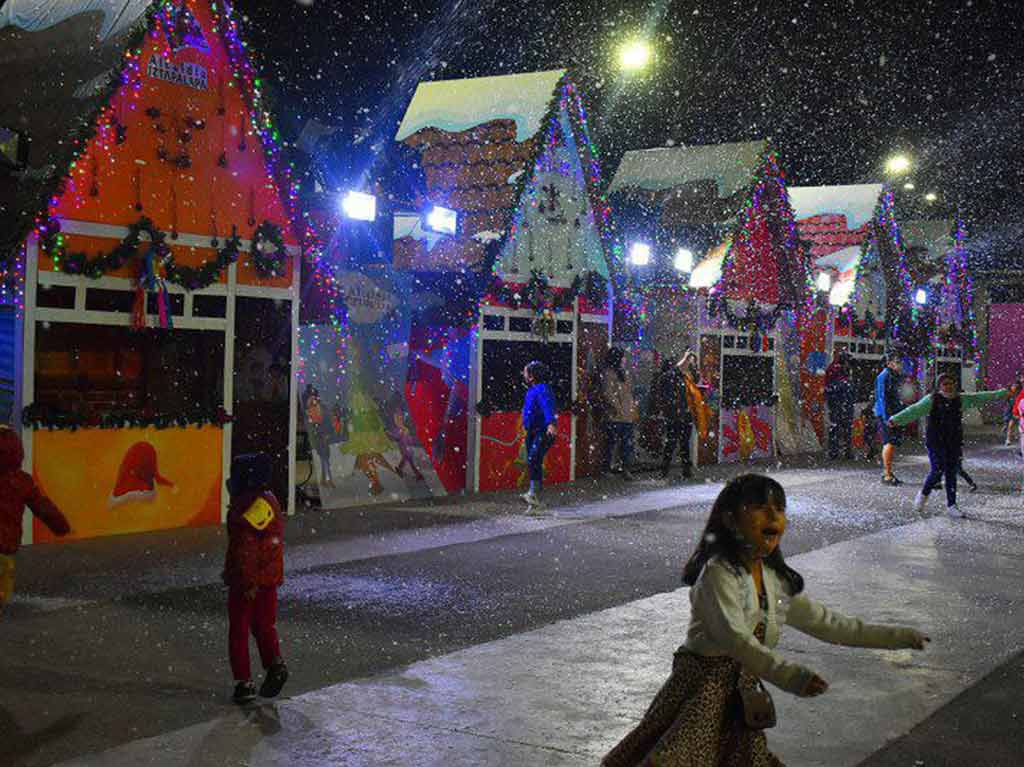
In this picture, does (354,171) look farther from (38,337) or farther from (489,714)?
(489,714)

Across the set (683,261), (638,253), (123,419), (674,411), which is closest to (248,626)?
(123,419)

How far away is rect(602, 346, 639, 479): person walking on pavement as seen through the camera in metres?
19.4

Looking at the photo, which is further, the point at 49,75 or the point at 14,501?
the point at 49,75

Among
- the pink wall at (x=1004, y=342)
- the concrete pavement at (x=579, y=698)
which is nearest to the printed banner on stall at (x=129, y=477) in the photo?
the concrete pavement at (x=579, y=698)

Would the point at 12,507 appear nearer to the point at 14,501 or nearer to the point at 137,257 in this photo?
the point at 14,501

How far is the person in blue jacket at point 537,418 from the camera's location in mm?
15148

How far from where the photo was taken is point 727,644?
3.99m

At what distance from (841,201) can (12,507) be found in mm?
25825

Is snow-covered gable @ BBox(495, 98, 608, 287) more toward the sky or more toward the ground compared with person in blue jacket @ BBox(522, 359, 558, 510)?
more toward the sky

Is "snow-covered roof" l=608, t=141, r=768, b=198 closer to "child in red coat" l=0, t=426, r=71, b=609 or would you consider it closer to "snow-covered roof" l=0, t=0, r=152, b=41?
"snow-covered roof" l=0, t=0, r=152, b=41

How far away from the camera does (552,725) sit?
617cm

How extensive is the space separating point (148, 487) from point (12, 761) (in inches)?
307

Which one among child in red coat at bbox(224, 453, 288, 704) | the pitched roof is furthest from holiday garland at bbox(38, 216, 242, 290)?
child in red coat at bbox(224, 453, 288, 704)

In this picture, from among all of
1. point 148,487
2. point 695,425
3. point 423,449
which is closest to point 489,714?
point 148,487
